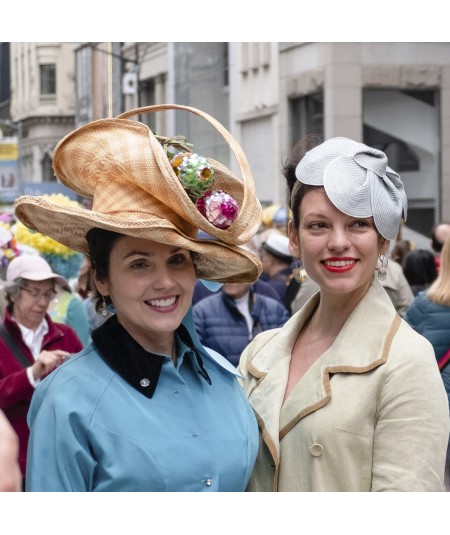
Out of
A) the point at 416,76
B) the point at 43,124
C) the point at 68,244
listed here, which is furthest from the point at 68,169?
the point at 43,124

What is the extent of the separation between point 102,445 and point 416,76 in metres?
14.0

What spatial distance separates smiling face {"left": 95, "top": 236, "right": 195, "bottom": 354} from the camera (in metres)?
2.53

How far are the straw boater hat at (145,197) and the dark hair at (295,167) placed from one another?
0.25 m

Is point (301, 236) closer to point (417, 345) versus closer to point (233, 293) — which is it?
point (417, 345)

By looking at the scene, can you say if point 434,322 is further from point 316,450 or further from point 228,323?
point 316,450

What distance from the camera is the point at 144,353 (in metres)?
2.55

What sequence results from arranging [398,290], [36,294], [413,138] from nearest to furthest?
[36,294], [398,290], [413,138]

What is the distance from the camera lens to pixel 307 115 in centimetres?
1869

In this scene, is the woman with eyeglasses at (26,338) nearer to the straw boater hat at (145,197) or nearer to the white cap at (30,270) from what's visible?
the white cap at (30,270)

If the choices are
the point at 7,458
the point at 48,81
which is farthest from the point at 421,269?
the point at 48,81

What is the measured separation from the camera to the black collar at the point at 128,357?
98.2 inches

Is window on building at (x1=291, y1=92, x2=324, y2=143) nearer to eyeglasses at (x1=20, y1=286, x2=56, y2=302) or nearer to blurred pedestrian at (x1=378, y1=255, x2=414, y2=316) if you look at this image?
blurred pedestrian at (x1=378, y1=255, x2=414, y2=316)

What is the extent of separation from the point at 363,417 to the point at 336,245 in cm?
45

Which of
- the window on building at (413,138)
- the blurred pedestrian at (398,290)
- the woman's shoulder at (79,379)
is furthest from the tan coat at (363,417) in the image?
the window on building at (413,138)
